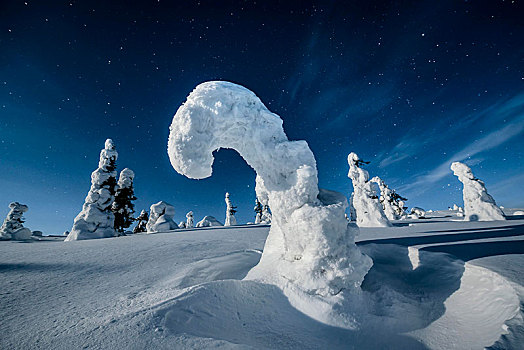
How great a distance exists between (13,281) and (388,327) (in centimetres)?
619

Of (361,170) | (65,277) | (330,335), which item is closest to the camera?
(330,335)

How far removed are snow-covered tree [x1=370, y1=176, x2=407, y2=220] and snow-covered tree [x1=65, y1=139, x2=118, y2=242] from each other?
1072 inches

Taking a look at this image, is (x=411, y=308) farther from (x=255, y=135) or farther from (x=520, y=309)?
(x=255, y=135)

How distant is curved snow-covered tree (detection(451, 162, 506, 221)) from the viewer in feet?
47.5

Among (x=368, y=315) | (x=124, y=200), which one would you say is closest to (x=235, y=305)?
(x=368, y=315)

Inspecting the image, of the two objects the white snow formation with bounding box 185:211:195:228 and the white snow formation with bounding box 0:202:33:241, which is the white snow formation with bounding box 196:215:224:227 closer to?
the white snow formation with bounding box 185:211:195:228

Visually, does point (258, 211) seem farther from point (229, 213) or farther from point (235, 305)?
point (235, 305)

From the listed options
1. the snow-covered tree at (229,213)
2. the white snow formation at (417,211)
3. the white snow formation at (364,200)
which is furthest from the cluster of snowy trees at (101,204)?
the white snow formation at (417,211)

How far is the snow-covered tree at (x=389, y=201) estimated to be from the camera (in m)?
26.9

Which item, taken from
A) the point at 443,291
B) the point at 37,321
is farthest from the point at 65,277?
the point at 443,291

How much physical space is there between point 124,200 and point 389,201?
33.8 meters

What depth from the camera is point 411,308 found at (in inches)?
135

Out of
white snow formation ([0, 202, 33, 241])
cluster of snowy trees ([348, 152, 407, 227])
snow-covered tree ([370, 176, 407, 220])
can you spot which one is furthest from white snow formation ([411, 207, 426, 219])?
white snow formation ([0, 202, 33, 241])

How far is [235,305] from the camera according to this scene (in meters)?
2.69
